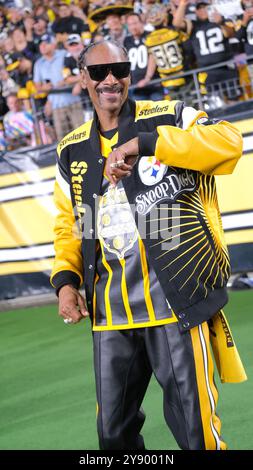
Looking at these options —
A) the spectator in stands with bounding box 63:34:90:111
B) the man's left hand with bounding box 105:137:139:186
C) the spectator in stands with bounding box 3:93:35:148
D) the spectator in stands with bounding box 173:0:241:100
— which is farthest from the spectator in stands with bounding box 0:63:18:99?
the man's left hand with bounding box 105:137:139:186

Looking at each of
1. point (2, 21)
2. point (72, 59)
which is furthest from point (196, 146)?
point (2, 21)

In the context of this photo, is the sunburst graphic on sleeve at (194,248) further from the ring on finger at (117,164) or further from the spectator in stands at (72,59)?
the spectator in stands at (72,59)

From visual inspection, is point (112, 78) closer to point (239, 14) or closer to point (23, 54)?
point (239, 14)

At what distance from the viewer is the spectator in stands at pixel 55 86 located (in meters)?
11.0

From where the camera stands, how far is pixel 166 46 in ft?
34.7

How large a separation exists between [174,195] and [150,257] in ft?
0.82

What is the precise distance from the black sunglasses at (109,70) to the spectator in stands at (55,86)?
23.9 feet

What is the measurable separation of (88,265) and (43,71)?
9.41 meters

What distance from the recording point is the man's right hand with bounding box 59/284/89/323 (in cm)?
358

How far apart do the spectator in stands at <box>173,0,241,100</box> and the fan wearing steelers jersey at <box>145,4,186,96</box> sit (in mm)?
142

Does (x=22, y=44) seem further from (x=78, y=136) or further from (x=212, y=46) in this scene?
(x=78, y=136)

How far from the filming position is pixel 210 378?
3.42m

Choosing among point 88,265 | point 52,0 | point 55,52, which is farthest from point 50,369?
point 52,0

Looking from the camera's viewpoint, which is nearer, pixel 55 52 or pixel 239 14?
pixel 239 14
